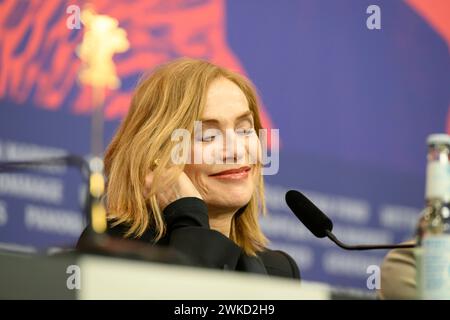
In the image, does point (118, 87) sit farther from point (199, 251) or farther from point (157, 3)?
point (199, 251)

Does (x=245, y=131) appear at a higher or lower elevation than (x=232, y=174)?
higher

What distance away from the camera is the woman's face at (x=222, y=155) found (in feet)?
7.89

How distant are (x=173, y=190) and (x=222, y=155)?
0.16 meters

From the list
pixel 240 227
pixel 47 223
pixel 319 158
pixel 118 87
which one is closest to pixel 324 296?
pixel 240 227

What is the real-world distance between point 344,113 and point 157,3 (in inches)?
39.6

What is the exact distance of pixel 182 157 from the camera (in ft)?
7.88

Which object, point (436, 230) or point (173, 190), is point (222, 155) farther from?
point (436, 230)

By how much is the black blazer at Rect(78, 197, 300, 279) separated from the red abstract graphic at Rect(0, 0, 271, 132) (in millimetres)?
905

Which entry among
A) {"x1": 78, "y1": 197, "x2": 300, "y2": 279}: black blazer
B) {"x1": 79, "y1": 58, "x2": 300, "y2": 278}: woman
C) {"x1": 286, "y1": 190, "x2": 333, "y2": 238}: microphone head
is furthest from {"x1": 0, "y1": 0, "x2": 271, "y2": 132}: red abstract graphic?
{"x1": 286, "y1": 190, "x2": 333, "y2": 238}: microphone head

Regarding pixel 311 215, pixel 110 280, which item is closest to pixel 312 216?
pixel 311 215

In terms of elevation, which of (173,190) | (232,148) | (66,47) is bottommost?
(173,190)

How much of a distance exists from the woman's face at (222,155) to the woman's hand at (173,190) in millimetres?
57

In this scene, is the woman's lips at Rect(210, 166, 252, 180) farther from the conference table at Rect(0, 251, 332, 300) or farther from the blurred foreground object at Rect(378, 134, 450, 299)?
the conference table at Rect(0, 251, 332, 300)

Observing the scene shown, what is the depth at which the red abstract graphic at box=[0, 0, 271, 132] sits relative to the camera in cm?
308
